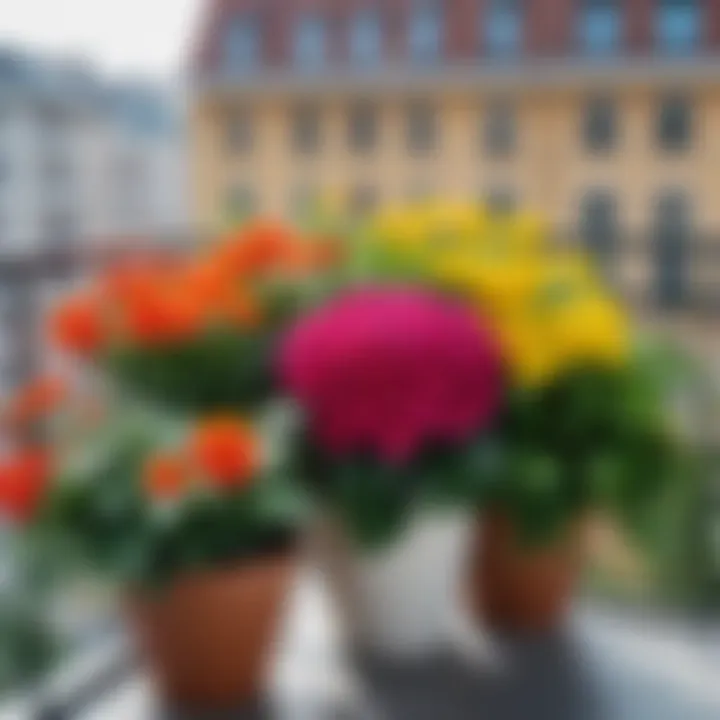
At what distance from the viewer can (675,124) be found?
2.15 m

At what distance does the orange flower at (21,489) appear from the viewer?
0.68 metres

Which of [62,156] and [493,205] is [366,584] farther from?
[62,156]

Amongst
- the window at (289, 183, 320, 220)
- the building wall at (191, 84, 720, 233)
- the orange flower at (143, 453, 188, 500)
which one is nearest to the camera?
the orange flower at (143, 453, 188, 500)

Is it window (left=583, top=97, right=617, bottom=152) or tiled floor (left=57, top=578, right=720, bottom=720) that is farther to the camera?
window (left=583, top=97, right=617, bottom=152)

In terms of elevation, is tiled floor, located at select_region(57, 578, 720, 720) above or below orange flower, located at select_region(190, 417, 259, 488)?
below

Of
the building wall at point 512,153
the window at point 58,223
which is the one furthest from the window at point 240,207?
the building wall at point 512,153

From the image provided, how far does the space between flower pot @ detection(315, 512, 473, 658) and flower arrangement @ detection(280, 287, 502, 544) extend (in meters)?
0.02

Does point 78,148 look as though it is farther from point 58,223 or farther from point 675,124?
point 675,124

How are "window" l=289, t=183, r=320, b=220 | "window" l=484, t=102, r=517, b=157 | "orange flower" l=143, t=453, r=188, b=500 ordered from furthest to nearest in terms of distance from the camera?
"window" l=484, t=102, r=517, b=157, "window" l=289, t=183, r=320, b=220, "orange flower" l=143, t=453, r=188, b=500

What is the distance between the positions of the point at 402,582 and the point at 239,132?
1.62m

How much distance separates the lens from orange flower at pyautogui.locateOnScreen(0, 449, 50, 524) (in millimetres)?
684

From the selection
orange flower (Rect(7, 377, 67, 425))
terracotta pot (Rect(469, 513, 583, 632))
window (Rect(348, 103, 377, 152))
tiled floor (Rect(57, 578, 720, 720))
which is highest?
window (Rect(348, 103, 377, 152))

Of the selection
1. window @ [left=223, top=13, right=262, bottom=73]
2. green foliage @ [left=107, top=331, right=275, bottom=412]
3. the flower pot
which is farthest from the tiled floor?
window @ [left=223, top=13, right=262, bottom=73]

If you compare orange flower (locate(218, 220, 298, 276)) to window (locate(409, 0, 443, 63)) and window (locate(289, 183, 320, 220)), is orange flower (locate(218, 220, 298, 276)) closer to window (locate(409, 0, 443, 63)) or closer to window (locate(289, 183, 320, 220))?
window (locate(289, 183, 320, 220))
